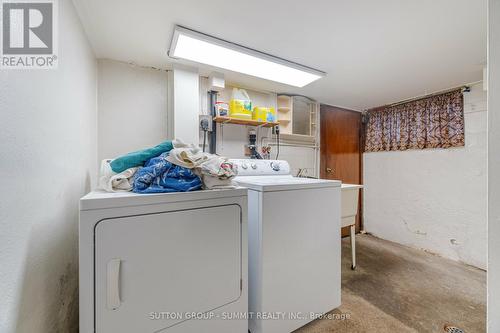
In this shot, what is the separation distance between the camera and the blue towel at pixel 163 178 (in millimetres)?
982

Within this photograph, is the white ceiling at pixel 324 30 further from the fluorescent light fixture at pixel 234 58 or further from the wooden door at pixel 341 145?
the wooden door at pixel 341 145

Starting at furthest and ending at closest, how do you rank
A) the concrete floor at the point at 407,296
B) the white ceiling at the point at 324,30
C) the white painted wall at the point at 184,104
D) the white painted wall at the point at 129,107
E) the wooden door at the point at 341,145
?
1. the wooden door at the point at 341,145
2. the white painted wall at the point at 184,104
3. the white painted wall at the point at 129,107
4. the concrete floor at the point at 407,296
5. the white ceiling at the point at 324,30

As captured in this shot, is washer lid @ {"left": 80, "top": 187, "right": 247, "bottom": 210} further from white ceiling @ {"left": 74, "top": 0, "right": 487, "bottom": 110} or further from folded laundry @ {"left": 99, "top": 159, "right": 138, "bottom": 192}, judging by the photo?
white ceiling @ {"left": 74, "top": 0, "right": 487, "bottom": 110}

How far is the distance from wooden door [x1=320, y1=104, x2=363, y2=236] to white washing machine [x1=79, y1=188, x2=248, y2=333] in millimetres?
2607

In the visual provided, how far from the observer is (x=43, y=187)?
2.95ft

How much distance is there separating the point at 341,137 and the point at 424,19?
2.26 m

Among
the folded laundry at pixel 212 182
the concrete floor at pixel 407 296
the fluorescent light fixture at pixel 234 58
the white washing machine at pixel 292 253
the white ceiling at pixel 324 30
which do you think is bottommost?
the concrete floor at pixel 407 296

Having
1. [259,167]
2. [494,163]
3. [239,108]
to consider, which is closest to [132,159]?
[259,167]

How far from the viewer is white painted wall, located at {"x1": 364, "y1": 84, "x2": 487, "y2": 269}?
251 centimetres

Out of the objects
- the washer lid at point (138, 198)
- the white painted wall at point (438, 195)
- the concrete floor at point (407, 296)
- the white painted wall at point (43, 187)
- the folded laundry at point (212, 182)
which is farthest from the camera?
the white painted wall at point (438, 195)

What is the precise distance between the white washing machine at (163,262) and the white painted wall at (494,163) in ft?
3.33

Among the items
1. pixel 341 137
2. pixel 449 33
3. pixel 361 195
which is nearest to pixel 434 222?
pixel 361 195

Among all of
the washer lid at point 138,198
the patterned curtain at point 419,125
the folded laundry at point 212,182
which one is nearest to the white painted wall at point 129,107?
the washer lid at point 138,198
